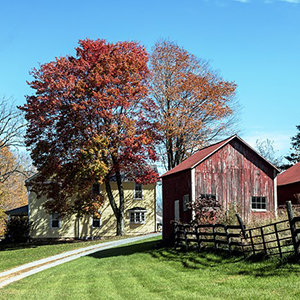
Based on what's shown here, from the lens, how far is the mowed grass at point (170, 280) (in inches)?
476

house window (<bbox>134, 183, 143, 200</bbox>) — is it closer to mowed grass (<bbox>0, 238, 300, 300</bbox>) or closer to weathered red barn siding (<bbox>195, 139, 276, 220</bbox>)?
weathered red barn siding (<bbox>195, 139, 276, 220</bbox>)

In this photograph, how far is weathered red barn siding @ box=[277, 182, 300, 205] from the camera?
29.7m

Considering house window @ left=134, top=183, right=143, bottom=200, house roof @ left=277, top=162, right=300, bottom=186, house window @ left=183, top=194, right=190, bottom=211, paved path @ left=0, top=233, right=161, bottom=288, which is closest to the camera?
paved path @ left=0, top=233, right=161, bottom=288

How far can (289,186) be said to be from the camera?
100 ft

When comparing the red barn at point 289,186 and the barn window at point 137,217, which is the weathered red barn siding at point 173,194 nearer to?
the red barn at point 289,186

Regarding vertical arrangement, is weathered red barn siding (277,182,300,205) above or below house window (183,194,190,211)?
above

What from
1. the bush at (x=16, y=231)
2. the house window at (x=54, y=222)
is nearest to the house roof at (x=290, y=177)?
the house window at (x=54, y=222)

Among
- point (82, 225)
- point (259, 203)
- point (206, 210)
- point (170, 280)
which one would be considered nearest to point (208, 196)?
point (206, 210)

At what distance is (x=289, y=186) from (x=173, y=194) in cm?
770

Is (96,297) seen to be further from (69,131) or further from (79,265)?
(69,131)

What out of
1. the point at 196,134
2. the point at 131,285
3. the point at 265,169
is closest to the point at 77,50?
the point at 196,134

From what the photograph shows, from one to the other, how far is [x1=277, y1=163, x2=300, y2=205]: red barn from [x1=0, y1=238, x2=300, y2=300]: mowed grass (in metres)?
11.6

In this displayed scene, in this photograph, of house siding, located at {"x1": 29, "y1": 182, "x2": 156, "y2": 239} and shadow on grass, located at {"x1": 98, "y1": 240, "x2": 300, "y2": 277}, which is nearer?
shadow on grass, located at {"x1": 98, "y1": 240, "x2": 300, "y2": 277}

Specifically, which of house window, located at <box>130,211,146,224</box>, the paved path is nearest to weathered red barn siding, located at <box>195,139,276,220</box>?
the paved path
